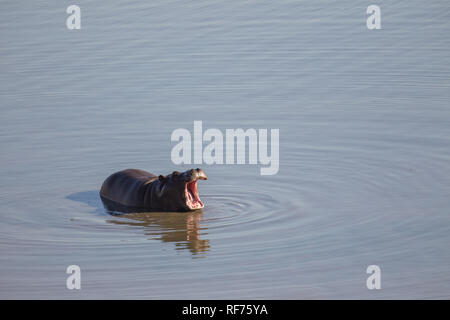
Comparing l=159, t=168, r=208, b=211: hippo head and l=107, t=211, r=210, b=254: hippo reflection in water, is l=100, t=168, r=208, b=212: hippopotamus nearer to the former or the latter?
l=159, t=168, r=208, b=211: hippo head

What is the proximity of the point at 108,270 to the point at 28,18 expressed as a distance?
1798 centimetres

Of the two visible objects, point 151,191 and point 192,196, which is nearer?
point 192,196

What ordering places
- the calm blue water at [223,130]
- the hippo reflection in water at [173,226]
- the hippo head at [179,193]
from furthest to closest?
the hippo head at [179,193] → the hippo reflection in water at [173,226] → the calm blue water at [223,130]

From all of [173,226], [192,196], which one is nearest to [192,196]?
[192,196]

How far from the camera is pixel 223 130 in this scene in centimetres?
1928

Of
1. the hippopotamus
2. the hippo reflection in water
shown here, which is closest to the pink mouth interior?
the hippopotamus

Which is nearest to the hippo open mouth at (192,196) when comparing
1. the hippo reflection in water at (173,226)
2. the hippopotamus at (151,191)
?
the hippopotamus at (151,191)

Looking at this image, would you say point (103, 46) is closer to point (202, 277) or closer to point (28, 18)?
point (28, 18)

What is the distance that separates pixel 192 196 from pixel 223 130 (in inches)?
162

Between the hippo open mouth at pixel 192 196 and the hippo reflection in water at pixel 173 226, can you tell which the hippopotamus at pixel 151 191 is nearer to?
the hippo open mouth at pixel 192 196

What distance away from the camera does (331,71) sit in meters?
23.2

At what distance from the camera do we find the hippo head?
49.7 feet

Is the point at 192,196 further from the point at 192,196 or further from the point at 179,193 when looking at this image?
the point at 179,193

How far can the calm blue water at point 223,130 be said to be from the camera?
Result: 42.0 ft
